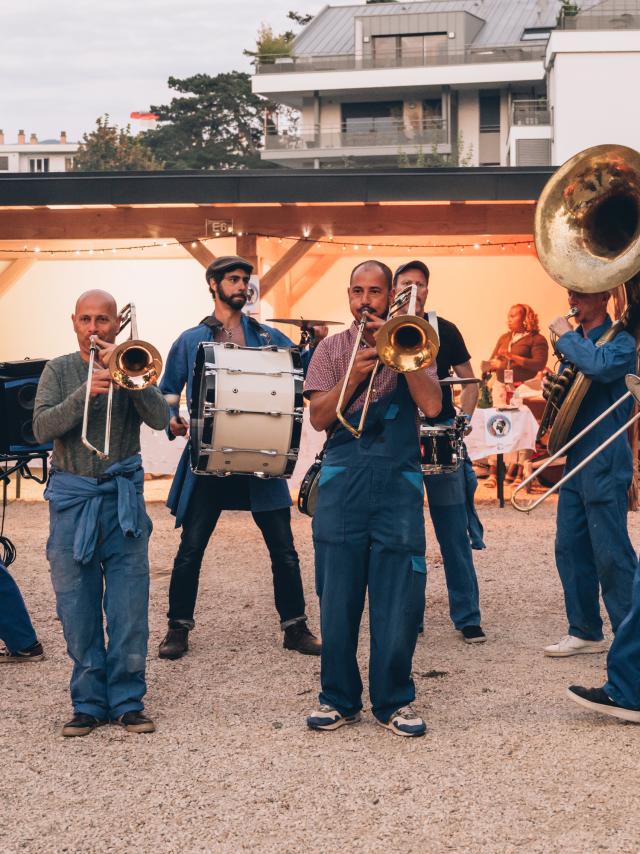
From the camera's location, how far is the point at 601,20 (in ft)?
132

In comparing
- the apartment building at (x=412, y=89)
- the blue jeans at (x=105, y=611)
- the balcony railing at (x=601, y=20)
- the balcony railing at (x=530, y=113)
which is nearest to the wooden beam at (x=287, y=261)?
the blue jeans at (x=105, y=611)

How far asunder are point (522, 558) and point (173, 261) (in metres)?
6.42

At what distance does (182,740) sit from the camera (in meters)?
4.57

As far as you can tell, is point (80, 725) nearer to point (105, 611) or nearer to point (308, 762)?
point (105, 611)

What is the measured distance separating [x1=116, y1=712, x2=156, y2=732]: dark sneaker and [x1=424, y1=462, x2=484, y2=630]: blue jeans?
198 centimetres

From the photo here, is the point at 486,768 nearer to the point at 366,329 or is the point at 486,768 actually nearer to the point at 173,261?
the point at 366,329

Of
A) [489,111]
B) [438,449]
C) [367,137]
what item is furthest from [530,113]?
[438,449]

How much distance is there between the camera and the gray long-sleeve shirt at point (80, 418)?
4703mm

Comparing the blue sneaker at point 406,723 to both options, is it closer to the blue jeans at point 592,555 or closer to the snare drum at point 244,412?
the blue jeans at point 592,555

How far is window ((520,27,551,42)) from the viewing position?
51719 mm

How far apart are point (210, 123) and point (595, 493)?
5757 centimetres

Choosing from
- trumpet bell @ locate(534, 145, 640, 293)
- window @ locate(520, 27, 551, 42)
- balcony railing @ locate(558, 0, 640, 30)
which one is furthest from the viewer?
window @ locate(520, 27, 551, 42)

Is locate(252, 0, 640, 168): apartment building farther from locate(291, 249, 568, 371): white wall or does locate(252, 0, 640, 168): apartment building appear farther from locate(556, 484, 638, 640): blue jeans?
locate(556, 484, 638, 640): blue jeans

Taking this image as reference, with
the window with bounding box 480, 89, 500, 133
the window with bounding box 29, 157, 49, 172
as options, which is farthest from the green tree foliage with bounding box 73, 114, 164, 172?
the window with bounding box 29, 157, 49, 172
